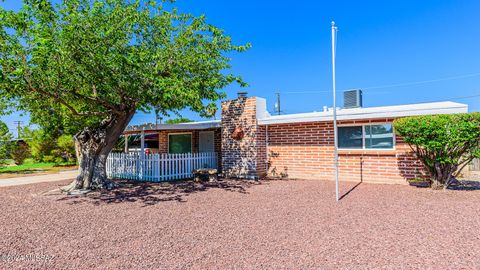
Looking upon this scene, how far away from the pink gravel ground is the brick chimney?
3.58 metres

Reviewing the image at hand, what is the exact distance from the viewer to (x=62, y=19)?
7.34 metres

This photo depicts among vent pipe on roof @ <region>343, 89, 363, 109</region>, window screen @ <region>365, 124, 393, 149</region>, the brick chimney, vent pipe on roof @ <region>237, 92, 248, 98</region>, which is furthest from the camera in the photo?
vent pipe on roof @ <region>237, 92, 248, 98</region>

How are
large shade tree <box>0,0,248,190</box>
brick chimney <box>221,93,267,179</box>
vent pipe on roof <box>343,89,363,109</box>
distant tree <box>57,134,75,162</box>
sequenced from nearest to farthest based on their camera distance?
large shade tree <box>0,0,248,190</box> < vent pipe on roof <box>343,89,363,109</box> < brick chimney <box>221,93,267,179</box> < distant tree <box>57,134,75,162</box>

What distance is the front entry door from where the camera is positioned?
14.5 metres

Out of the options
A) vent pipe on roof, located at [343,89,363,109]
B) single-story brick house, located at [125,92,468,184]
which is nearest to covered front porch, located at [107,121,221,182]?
single-story brick house, located at [125,92,468,184]

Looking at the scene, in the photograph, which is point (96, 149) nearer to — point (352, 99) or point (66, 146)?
point (352, 99)

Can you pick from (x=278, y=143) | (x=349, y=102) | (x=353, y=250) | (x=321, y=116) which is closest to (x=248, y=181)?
(x=278, y=143)

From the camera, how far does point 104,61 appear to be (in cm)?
665

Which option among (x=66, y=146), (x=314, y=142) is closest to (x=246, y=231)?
(x=314, y=142)

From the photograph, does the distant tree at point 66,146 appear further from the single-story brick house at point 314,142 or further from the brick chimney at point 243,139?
the brick chimney at point 243,139

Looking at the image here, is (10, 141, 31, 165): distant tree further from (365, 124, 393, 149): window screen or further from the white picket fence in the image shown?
(365, 124, 393, 149): window screen

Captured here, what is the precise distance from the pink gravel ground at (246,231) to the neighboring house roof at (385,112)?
2350 mm

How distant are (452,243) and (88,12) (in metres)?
8.95

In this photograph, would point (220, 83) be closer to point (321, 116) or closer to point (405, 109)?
point (321, 116)
